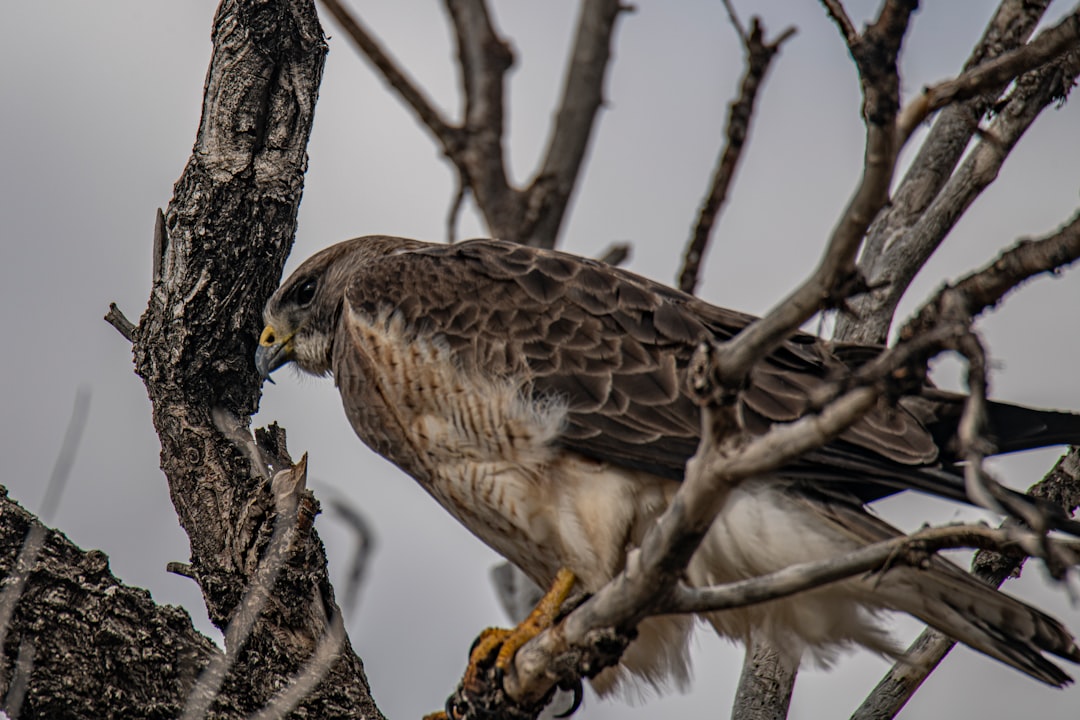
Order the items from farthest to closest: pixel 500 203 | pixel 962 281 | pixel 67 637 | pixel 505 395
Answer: pixel 500 203, pixel 505 395, pixel 67 637, pixel 962 281

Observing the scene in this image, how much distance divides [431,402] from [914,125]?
7.44 ft

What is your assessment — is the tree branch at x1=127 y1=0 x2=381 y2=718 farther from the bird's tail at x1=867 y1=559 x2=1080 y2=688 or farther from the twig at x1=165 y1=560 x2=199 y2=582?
the bird's tail at x1=867 y1=559 x2=1080 y2=688

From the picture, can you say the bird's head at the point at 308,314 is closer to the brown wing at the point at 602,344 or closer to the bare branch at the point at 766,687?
the brown wing at the point at 602,344

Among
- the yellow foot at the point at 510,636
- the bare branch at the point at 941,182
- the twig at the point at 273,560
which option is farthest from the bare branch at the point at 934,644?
the twig at the point at 273,560

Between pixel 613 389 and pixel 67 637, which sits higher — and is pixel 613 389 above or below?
above

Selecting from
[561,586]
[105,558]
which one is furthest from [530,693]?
[105,558]

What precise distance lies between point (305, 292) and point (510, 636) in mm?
2085

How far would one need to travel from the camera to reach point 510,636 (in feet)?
12.5

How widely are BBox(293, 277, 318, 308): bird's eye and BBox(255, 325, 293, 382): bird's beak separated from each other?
33 cm

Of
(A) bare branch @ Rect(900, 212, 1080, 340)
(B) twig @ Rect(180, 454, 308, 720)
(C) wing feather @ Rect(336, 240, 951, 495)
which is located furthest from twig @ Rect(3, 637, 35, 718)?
(A) bare branch @ Rect(900, 212, 1080, 340)

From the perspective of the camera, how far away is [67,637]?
3.41 metres

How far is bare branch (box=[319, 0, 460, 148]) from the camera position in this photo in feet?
17.3

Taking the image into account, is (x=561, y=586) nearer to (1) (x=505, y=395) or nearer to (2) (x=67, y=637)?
(1) (x=505, y=395)

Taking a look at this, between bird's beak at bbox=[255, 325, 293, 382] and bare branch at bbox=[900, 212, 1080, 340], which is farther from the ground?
bird's beak at bbox=[255, 325, 293, 382]
